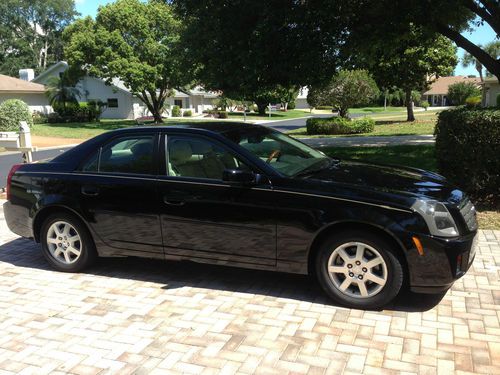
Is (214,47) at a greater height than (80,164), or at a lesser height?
greater

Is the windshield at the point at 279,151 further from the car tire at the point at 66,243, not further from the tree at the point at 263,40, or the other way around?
the tree at the point at 263,40

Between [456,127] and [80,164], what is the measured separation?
5.27 metres

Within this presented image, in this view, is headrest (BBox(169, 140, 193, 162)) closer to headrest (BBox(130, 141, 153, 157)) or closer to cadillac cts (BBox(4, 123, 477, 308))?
cadillac cts (BBox(4, 123, 477, 308))

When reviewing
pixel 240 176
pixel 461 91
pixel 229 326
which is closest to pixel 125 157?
pixel 240 176

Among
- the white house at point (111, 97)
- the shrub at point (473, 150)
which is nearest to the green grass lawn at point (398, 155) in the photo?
the shrub at point (473, 150)

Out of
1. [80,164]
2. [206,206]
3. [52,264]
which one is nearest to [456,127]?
[206,206]

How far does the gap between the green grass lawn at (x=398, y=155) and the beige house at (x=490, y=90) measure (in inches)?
925

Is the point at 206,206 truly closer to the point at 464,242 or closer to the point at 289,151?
the point at 289,151

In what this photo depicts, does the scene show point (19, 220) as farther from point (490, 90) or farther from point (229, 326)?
point (490, 90)

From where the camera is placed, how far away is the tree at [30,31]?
66.8 m

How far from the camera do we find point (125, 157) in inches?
199

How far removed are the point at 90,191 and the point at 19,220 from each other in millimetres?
1142

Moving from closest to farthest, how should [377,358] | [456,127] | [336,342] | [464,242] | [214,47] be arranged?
1. [377,358]
2. [336,342]
3. [464,242]
4. [456,127]
5. [214,47]

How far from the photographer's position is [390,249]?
3.94m
